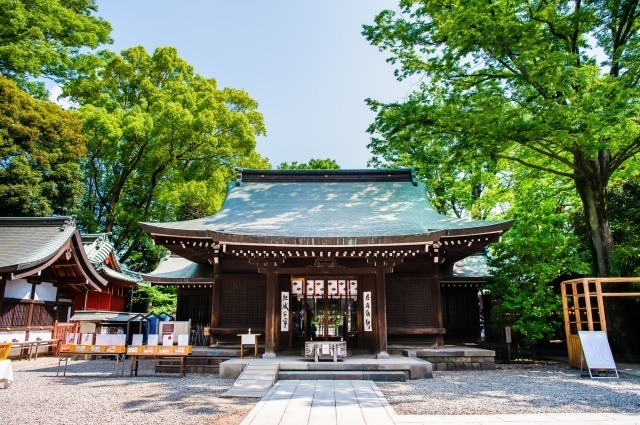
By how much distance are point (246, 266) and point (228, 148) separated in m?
13.5

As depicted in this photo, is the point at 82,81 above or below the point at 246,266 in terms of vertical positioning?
above

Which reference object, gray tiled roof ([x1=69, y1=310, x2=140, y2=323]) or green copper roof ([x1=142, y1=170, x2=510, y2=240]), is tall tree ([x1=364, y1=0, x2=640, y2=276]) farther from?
gray tiled roof ([x1=69, y1=310, x2=140, y2=323])

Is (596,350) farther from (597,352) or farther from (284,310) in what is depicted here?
(284,310)

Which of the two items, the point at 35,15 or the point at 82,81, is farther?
the point at 82,81

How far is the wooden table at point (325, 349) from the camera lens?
10242 mm

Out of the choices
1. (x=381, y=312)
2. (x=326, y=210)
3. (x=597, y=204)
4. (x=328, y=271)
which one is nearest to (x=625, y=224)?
(x=597, y=204)

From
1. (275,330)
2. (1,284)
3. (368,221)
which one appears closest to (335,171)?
(368,221)

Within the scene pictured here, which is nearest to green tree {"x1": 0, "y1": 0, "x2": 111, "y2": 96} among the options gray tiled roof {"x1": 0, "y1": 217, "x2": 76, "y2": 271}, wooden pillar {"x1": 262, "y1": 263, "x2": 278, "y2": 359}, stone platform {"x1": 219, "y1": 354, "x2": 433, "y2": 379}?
gray tiled roof {"x1": 0, "y1": 217, "x2": 76, "y2": 271}

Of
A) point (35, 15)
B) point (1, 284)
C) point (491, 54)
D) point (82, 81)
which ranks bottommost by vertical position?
point (1, 284)

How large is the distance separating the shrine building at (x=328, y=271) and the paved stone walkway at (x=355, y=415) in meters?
4.00

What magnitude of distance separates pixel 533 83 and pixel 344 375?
32.7 feet

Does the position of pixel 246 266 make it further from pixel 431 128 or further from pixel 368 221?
pixel 431 128

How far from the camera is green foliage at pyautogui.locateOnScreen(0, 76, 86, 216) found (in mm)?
17500

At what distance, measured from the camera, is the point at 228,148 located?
81.2ft
